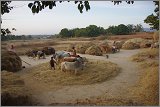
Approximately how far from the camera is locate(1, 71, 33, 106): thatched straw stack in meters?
4.98

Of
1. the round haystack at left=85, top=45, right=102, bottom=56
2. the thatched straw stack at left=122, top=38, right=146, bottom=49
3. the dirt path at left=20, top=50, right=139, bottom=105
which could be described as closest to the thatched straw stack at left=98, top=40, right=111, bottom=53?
the round haystack at left=85, top=45, right=102, bottom=56

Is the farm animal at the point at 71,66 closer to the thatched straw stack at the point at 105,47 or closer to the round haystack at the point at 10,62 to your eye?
the round haystack at the point at 10,62

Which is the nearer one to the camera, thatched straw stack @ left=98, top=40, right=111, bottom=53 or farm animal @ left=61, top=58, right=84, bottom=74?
farm animal @ left=61, top=58, right=84, bottom=74

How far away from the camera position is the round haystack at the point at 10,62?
8577mm

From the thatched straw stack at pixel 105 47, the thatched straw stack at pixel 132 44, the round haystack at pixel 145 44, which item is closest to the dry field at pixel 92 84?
the round haystack at pixel 145 44

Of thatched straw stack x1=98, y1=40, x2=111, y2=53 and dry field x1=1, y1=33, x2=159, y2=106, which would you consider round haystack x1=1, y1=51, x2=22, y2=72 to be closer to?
dry field x1=1, y1=33, x2=159, y2=106

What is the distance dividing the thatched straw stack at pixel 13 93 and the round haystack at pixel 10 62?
2.75 meters

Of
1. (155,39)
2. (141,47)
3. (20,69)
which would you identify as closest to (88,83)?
(20,69)

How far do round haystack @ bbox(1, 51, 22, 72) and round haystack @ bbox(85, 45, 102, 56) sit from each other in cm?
466

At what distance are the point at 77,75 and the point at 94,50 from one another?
17.5 feet

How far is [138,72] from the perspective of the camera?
8.63 m

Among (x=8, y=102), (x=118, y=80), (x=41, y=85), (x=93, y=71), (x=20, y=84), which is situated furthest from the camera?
(x=93, y=71)

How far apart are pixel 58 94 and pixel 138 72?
124 inches

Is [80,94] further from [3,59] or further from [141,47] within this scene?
[141,47]
